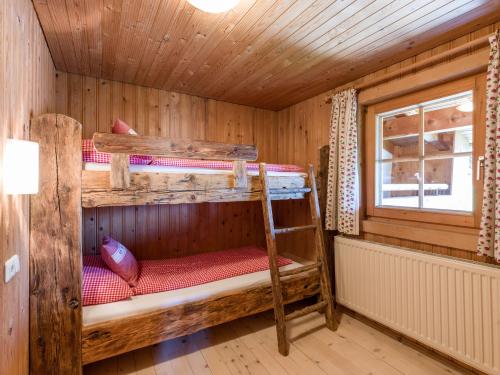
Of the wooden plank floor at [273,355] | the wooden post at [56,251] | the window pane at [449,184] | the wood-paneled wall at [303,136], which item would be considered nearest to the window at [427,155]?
the window pane at [449,184]

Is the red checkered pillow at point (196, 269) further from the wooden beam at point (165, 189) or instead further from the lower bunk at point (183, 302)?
the wooden beam at point (165, 189)

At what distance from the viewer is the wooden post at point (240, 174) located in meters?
2.01

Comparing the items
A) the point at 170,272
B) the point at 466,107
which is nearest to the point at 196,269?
the point at 170,272

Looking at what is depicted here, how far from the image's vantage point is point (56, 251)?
1449mm

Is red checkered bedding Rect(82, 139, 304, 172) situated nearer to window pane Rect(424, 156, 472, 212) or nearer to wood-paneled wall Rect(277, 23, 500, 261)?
wood-paneled wall Rect(277, 23, 500, 261)

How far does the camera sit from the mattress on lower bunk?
5.38 ft

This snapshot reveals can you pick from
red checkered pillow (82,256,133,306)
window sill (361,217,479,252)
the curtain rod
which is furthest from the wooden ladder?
red checkered pillow (82,256,133,306)

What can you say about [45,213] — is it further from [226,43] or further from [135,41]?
[226,43]

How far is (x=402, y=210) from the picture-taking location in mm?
2221

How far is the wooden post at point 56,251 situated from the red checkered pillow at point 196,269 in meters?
0.47

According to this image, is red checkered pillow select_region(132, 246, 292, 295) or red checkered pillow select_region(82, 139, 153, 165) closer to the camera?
red checkered pillow select_region(82, 139, 153, 165)

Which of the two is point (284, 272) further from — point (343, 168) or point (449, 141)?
point (449, 141)

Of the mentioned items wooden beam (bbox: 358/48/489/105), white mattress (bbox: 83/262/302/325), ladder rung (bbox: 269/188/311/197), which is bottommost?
white mattress (bbox: 83/262/302/325)

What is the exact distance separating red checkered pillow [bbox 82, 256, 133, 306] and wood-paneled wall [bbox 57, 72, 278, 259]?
78cm
